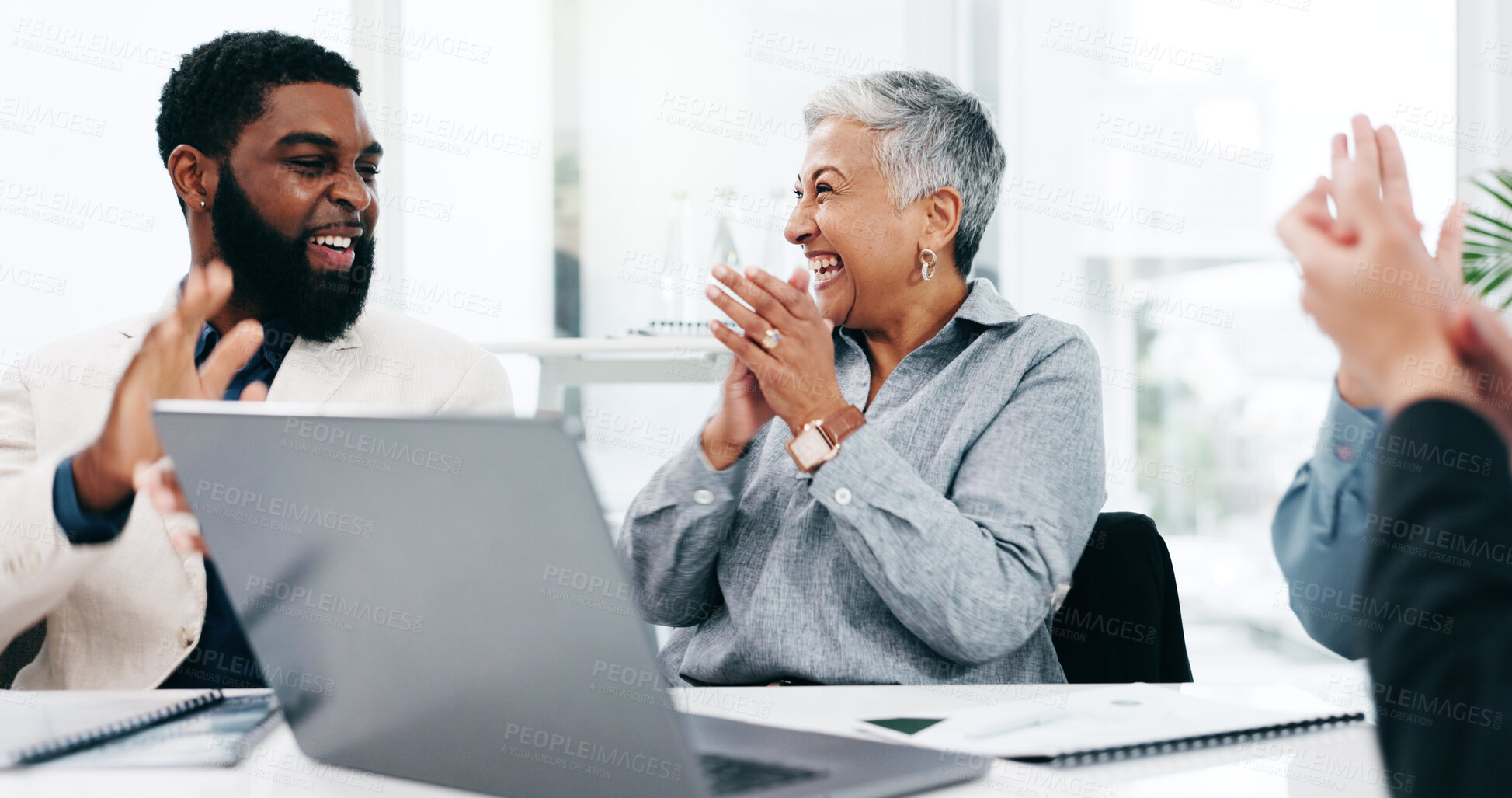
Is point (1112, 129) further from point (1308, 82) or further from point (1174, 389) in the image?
point (1174, 389)

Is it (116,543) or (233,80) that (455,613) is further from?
(233,80)

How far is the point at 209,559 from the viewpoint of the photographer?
129 cm

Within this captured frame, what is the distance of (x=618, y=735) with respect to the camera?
630 millimetres

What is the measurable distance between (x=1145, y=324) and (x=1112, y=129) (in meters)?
0.59

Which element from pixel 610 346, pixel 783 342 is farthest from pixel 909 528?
pixel 610 346

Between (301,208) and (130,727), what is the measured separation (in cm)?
98

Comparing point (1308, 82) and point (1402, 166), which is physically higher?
point (1308, 82)

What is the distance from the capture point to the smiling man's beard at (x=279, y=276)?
1.66 m

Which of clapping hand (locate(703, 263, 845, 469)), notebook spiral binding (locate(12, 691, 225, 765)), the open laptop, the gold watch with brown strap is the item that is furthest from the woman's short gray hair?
notebook spiral binding (locate(12, 691, 225, 765))

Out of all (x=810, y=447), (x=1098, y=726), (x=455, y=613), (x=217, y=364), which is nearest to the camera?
(x=455, y=613)

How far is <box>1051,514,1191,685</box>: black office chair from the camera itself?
1291mm

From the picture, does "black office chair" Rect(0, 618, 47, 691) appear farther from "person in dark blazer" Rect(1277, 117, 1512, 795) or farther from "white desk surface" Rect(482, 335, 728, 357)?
"person in dark blazer" Rect(1277, 117, 1512, 795)

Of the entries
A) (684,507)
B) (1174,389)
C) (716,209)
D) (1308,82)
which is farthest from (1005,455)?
(1308,82)

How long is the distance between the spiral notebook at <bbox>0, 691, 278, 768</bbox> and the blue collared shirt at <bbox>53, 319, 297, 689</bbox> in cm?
17
